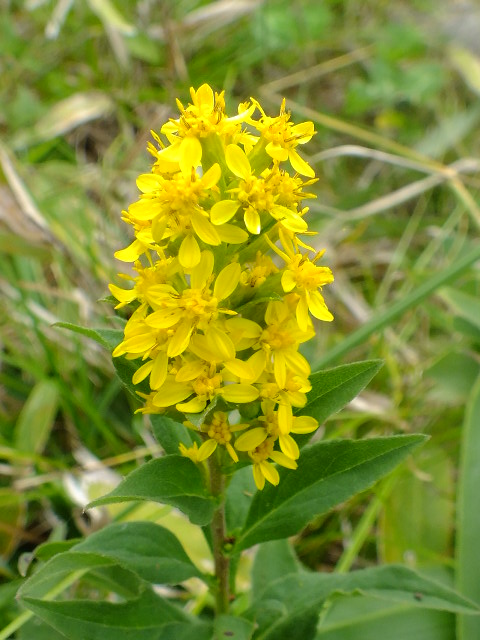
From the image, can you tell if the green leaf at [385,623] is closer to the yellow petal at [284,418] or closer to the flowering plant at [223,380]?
the flowering plant at [223,380]

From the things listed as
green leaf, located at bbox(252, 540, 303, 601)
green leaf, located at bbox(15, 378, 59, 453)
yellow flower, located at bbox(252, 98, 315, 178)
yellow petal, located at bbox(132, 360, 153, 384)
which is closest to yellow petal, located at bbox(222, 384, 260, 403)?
yellow petal, located at bbox(132, 360, 153, 384)

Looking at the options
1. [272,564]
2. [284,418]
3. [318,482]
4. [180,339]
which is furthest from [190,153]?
[272,564]

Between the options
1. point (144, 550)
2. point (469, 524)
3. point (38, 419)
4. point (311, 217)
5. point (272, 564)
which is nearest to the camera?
point (144, 550)

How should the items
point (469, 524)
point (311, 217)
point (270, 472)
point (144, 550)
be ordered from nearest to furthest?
1. point (270, 472)
2. point (144, 550)
3. point (469, 524)
4. point (311, 217)

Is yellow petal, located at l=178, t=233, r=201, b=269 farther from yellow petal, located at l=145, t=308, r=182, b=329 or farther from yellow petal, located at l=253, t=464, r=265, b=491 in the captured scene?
yellow petal, located at l=253, t=464, r=265, b=491

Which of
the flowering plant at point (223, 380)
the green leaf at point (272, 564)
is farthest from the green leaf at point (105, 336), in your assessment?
Result: the green leaf at point (272, 564)

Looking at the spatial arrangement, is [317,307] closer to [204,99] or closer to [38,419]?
[204,99]
